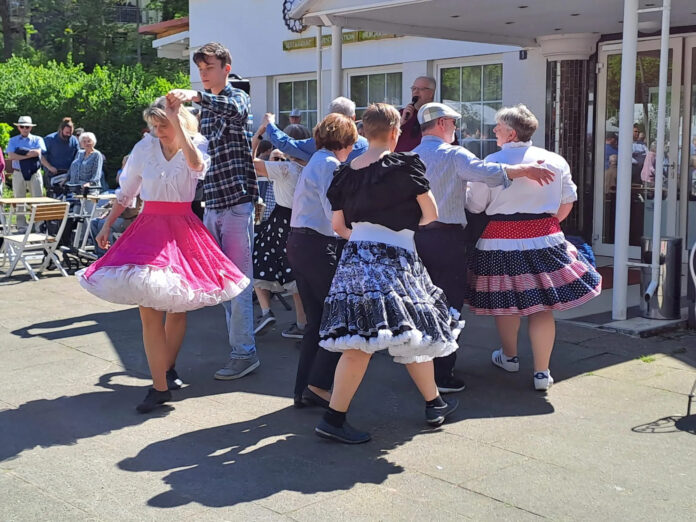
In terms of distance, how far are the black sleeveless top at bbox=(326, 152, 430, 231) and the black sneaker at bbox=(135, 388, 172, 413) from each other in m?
1.71

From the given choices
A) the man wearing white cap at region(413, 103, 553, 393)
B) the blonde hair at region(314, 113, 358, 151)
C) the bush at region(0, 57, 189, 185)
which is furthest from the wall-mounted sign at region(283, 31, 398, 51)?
the bush at region(0, 57, 189, 185)

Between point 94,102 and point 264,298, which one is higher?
point 94,102

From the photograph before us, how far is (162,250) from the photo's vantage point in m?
5.29

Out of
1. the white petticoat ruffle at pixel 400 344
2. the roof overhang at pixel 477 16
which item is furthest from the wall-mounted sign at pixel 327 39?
the white petticoat ruffle at pixel 400 344

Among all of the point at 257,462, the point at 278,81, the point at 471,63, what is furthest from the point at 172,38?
the point at 257,462

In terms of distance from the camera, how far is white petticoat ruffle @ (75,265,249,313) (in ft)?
16.8

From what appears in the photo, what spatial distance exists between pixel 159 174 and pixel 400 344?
191cm

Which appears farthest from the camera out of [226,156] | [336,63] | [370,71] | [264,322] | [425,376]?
[370,71]

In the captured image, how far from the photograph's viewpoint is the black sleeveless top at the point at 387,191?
15.3 feet

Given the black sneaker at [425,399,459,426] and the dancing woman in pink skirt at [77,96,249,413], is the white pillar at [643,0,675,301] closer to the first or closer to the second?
the black sneaker at [425,399,459,426]

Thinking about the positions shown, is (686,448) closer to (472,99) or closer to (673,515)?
(673,515)

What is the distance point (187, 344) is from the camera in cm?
729

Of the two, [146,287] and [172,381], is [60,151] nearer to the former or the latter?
[172,381]

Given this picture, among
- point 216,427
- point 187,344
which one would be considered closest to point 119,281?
point 216,427
